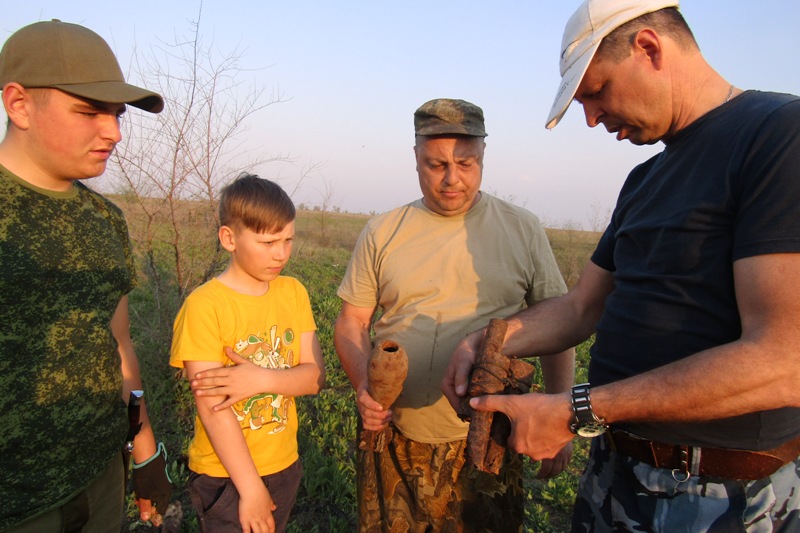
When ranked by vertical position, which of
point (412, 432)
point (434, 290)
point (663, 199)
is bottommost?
point (412, 432)

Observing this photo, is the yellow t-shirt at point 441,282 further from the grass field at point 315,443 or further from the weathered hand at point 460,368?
the grass field at point 315,443

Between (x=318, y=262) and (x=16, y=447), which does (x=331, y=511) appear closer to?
(x=16, y=447)

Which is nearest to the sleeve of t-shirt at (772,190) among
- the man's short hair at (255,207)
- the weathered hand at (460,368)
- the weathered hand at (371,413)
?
the weathered hand at (460,368)

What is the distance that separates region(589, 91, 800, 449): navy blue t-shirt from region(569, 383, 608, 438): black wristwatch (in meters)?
0.20

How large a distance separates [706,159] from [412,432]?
1904mm

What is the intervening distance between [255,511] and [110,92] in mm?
1869

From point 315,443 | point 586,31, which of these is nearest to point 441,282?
point 586,31

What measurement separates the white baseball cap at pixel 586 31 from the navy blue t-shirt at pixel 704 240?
0.44 metres

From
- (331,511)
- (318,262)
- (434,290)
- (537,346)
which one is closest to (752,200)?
(537,346)

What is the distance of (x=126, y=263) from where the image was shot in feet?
7.41

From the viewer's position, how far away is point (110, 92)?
1894 mm

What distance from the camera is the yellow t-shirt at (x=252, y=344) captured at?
2.25 metres

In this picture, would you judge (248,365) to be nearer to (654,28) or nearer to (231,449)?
(231,449)

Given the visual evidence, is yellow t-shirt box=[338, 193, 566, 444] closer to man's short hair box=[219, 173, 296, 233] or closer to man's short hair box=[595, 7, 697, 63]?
man's short hair box=[219, 173, 296, 233]
